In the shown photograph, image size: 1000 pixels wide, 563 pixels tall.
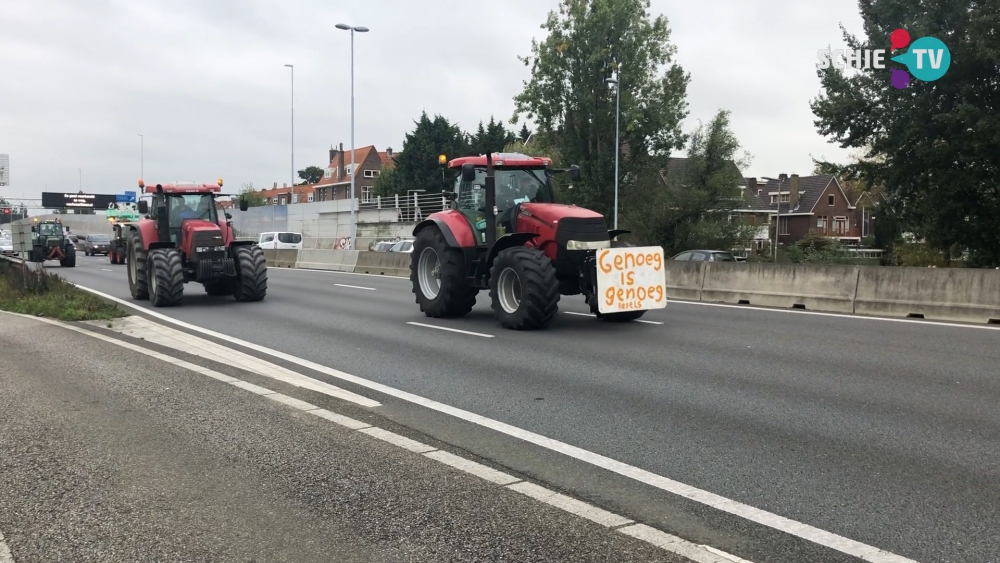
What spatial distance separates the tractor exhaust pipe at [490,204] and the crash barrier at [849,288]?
6.19 metres

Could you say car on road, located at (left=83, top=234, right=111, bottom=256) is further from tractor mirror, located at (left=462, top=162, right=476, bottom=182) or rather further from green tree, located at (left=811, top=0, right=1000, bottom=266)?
tractor mirror, located at (left=462, top=162, right=476, bottom=182)

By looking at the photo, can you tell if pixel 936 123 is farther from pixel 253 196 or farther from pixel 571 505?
pixel 253 196

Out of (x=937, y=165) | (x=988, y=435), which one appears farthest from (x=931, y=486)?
(x=937, y=165)

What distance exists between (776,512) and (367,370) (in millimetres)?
5631

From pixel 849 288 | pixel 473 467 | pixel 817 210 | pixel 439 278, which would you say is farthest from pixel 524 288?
pixel 817 210

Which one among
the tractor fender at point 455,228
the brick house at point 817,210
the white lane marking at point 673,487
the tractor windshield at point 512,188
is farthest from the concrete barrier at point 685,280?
the brick house at point 817,210

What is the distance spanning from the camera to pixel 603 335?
12.1 meters

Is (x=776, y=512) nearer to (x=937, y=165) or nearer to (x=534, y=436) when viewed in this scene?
(x=534, y=436)

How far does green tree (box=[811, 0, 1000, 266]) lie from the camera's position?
24734 millimetres

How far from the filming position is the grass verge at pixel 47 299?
14.6 m

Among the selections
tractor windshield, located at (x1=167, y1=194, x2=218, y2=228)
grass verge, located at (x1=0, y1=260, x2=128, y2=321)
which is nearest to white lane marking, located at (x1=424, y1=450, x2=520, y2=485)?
grass verge, located at (x1=0, y1=260, x2=128, y2=321)

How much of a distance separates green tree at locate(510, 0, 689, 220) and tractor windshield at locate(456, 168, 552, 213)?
40412 millimetres

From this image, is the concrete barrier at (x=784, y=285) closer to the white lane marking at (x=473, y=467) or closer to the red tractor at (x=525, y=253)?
the red tractor at (x=525, y=253)

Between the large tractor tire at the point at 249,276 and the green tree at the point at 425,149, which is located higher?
the green tree at the point at 425,149
